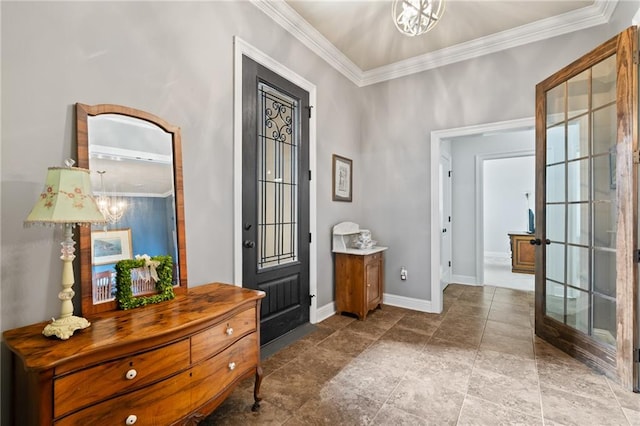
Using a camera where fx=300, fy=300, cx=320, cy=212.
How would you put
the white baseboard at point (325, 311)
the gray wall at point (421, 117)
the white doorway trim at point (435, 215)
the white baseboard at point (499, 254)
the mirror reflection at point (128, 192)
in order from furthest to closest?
1. the white baseboard at point (499, 254)
2. the white doorway trim at point (435, 215)
3. the white baseboard at point (325, 311)
4. the gray wall at point (421, 117)
5. the mirror reflection at point (128, 192)

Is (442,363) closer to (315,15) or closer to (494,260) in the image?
(315,15)

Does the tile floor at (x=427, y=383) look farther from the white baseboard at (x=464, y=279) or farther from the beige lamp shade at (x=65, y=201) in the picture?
the white baseboard at (x=464, y=279)

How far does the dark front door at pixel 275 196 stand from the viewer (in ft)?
8.39

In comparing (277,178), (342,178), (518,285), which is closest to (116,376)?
(277,178)

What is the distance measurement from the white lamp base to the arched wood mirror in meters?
0.27

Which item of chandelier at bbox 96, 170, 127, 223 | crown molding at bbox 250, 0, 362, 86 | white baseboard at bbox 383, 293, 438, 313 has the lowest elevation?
white baseboard at bbox 383, 293, 438, 313

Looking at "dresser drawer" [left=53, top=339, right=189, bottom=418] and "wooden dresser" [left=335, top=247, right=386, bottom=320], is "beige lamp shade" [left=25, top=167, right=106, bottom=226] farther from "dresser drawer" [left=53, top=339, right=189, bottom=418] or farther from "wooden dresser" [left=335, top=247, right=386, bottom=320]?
"wooden dresser" [left=335, top=247, right=386, bottom=320]

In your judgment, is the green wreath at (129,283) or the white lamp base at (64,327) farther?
the green wreath at (129,283)

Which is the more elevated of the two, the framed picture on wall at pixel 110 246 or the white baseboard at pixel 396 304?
the framed picture on wall at pixel 110 246

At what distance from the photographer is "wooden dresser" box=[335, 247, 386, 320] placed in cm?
344

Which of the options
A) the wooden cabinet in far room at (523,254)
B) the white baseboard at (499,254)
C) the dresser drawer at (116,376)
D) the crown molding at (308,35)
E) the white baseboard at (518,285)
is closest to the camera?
the dresser drawer at (116,376)

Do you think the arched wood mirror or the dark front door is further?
the dark front door

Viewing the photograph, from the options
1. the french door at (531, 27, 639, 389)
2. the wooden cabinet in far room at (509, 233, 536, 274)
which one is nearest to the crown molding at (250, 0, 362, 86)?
the french door at (531, 27, 639, 389)

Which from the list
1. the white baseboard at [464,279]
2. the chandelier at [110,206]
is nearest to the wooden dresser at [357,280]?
the white baseboard at [464,279]
